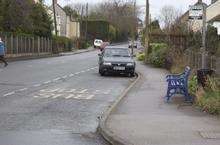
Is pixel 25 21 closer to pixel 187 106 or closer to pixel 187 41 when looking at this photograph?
pixel 187 41

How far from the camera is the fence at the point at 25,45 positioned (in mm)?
49938

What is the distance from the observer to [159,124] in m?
12.0

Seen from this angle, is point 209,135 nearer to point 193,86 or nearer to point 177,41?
point 193,86

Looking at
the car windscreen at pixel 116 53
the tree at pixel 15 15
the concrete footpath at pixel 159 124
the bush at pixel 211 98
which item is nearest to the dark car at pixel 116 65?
the car windscreen at pixel 116 53

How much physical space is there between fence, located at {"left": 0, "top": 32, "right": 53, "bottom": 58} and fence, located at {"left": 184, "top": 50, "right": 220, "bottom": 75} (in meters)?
23.1

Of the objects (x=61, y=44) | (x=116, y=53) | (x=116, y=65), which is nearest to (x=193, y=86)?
(x=116, y=65)

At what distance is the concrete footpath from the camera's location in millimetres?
10094

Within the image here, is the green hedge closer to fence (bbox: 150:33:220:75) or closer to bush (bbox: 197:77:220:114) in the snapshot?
fence (bbox: 150:33:220:75)

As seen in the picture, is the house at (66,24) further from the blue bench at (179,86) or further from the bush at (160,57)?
the blue bench at (179,86)

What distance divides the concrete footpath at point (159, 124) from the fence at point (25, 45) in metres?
33.6

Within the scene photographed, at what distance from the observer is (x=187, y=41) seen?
36.6m

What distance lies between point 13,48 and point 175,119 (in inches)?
1567

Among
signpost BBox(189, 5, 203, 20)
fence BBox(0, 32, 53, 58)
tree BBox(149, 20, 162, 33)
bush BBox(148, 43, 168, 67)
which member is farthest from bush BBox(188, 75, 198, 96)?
tree BBox(149, 20, 162, 33)

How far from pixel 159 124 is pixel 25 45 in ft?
147
